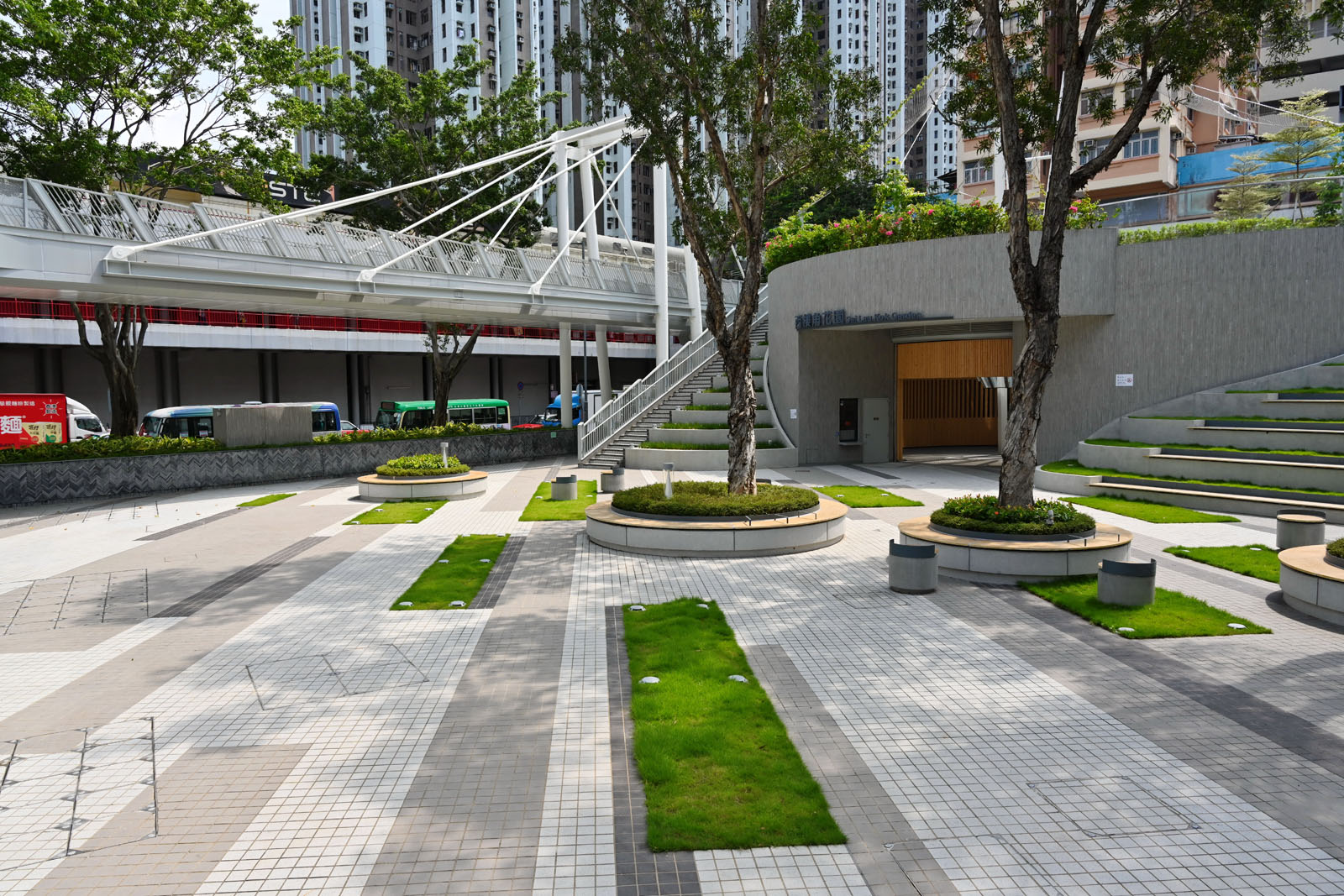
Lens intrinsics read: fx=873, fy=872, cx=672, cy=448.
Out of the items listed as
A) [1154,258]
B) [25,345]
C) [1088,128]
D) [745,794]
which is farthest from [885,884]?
[1088,128]

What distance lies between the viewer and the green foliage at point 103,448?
72.1ft

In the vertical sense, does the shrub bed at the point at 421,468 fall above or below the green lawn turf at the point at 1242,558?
above

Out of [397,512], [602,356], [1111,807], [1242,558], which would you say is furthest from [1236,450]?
[602,356]

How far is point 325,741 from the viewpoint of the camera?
22.6ft

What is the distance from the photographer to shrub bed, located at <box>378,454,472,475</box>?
2195 centimetres

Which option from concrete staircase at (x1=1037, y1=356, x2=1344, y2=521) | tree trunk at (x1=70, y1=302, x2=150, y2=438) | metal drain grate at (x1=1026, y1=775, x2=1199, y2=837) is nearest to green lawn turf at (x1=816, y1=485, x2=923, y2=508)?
concrete staircase at (x1=1037, y1=356, x2=1344, y2=521)

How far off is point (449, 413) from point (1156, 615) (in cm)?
4066

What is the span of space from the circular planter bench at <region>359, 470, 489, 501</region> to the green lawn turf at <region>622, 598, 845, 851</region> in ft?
43.5

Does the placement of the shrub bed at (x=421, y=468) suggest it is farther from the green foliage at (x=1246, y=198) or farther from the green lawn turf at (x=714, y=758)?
the green foliage at (x=1246, y=198)

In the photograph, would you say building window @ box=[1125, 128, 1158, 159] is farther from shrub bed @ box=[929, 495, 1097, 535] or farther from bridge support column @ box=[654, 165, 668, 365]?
shrub bed @ box=[929, 495, 1097, 535]

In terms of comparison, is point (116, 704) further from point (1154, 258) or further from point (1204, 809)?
point (1154, 258)

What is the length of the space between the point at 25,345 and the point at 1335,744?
53.3 meters

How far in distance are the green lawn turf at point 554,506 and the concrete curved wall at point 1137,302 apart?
9586 mm

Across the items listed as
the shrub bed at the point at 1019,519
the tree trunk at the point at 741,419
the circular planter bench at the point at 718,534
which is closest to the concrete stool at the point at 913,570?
the shrub bed at the point at 1019,519
